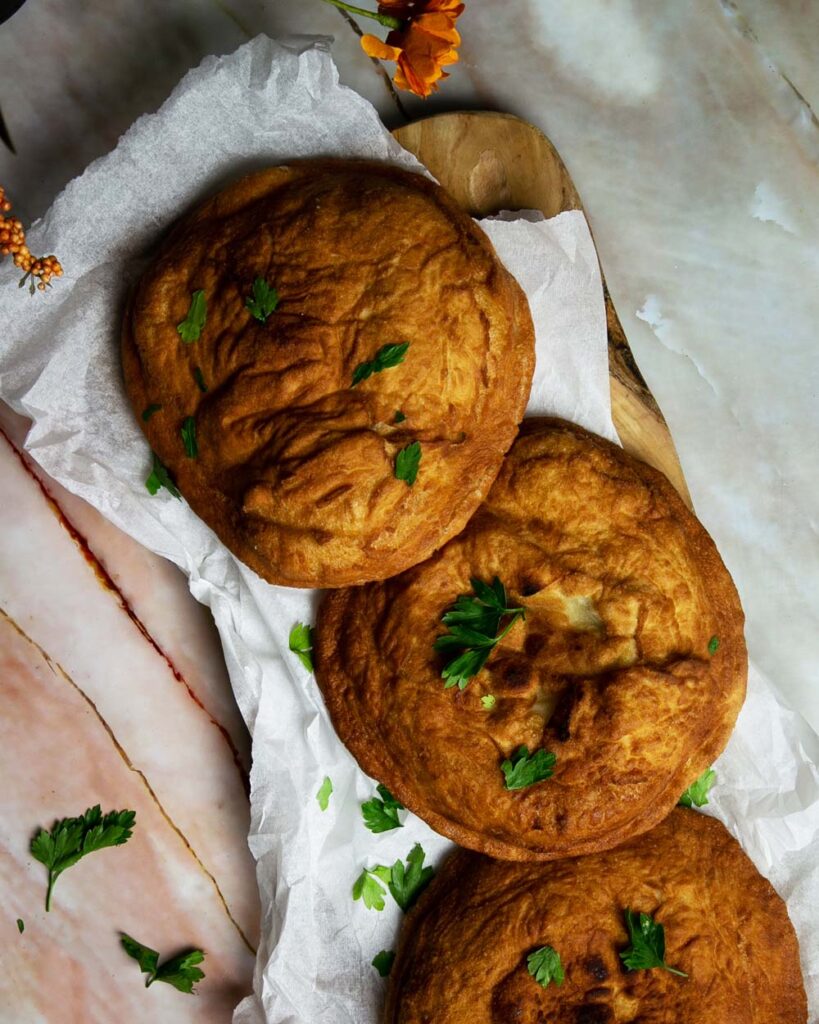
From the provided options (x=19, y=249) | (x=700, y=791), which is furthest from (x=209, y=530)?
(x=700, y=791)

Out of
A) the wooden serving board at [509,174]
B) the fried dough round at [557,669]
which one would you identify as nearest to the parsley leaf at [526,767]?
the fried dough round at [557,669]

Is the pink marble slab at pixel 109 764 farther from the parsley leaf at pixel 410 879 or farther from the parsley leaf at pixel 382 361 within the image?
the parsley leaf at pixel 382 361

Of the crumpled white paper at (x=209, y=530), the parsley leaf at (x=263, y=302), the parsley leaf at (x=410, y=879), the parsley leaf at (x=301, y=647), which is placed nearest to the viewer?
the parsley leaf at (x=263, y=302)

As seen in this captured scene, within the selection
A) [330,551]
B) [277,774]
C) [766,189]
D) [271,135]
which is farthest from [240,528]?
[766,189]

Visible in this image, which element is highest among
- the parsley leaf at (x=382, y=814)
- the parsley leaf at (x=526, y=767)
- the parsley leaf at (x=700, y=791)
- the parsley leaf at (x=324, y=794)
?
the parsley leaf at (x=526, y=767)

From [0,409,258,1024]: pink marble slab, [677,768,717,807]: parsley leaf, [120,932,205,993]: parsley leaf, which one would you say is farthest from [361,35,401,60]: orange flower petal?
[120,932,205,993]: parsley leaf

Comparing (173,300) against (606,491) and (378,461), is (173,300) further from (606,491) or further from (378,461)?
(606,491)
